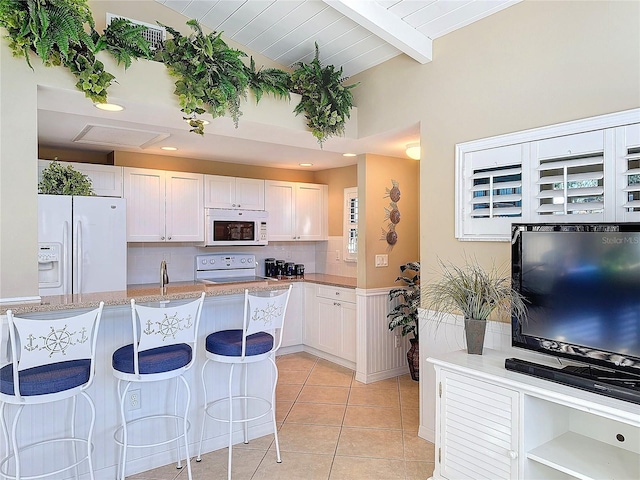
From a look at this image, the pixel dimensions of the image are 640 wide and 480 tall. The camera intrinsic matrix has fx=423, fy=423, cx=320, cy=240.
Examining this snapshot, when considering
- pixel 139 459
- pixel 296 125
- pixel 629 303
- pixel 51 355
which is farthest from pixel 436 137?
pixel 139 459

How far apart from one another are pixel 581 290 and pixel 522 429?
0.72 metres

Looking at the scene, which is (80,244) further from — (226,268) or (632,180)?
(632,180)

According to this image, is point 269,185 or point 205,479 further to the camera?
point 269,185

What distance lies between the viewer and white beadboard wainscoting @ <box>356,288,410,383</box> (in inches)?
167

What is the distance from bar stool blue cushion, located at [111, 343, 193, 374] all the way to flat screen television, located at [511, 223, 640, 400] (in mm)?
1897

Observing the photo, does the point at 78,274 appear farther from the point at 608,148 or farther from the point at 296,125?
the point at 608,148

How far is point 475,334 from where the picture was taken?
95.3 inches

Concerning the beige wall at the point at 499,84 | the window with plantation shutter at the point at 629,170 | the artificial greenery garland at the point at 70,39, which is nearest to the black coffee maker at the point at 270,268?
the beige wall at the point at 499,84

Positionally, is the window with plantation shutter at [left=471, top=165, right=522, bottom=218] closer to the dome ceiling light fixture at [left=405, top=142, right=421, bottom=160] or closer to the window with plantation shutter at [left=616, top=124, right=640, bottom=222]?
the window with plantation shutter at [left=616, top=124, right=640, bottom=222]

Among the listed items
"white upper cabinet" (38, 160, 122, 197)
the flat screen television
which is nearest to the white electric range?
"white upper cabinet" (38, 160, 122, 197)

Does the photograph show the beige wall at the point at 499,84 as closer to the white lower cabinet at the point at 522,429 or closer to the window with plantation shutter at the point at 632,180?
the window with plantation shutter at the point at 632,180

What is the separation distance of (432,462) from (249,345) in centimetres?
142

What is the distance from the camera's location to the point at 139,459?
2.71m

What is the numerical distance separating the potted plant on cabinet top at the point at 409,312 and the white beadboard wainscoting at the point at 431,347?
102cm
